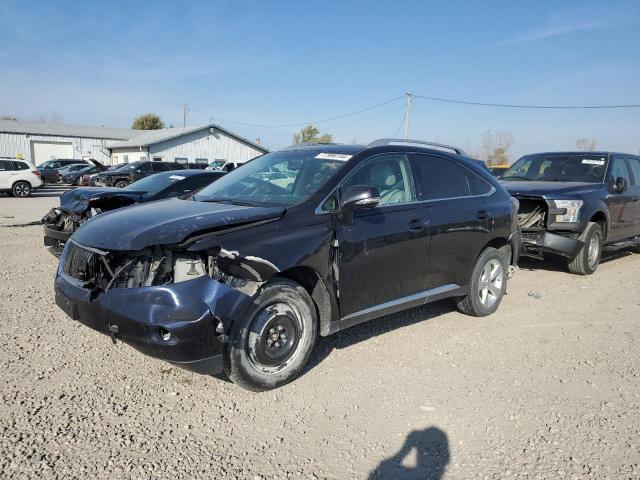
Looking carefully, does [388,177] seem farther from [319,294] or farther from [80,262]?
[80,262]

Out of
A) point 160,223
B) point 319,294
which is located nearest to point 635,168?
point 319,294

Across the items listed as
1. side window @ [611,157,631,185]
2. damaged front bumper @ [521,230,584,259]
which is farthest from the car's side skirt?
side window @ [611,157,631,185]

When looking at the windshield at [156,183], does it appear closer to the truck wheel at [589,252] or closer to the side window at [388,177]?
the side window at [388,177]

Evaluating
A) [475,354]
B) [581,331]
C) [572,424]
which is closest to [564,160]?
[581,331]

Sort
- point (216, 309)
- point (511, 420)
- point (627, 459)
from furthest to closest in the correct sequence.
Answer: point (511, 420) < point (216, 309) < point (627, 459)

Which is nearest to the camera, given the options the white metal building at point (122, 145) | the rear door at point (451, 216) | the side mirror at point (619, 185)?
the rear door at point (451, 216)

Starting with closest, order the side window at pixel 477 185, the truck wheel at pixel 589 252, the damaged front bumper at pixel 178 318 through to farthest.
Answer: the damaged front bumper at pixel 178 318
the side window at pixel 477 185
the truck wheel at pixel 589 252

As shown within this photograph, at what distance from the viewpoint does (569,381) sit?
156 inches

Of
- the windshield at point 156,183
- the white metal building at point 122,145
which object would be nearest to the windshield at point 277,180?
the windshield at point 156,183

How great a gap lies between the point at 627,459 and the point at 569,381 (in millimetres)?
1068

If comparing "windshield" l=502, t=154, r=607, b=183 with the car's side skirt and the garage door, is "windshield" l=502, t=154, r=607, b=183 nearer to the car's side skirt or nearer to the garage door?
the car's side skirt

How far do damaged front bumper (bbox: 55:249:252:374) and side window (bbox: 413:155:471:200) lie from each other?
2266 mm

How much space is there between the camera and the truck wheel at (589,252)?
7.47 metres

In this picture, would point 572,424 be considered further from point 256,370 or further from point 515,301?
point 515,301
